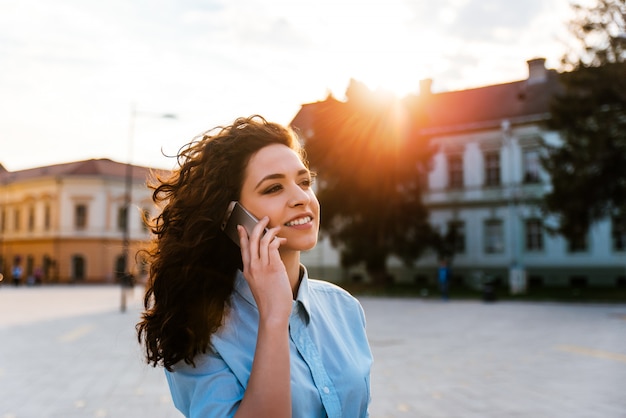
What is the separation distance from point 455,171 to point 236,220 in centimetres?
4535

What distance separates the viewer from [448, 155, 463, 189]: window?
45812 millimetres

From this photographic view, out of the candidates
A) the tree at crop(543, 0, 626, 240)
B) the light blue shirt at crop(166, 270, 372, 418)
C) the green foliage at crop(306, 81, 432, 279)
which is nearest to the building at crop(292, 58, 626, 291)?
the green foliage at crop(306, 81, 432, 279)

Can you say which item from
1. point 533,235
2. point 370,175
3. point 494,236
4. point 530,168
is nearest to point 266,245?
point 370,175

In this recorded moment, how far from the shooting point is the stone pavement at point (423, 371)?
271 inches

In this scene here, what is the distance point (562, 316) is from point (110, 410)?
17343mm

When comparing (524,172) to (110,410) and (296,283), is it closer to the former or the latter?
(110,410)

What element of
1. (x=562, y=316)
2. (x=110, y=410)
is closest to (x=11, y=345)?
(x=110, y=410)

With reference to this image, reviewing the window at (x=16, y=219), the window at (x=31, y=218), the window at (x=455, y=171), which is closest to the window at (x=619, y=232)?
the window at (x=455, y=171)

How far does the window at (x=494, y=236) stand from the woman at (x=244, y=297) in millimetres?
43087

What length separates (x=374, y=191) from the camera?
36125 mm

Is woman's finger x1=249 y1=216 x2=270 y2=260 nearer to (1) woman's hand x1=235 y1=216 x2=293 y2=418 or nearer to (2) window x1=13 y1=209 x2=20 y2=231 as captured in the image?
(1) woman's hand x1=235 y1=216 x2=293 y2=418

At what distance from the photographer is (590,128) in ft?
95.2

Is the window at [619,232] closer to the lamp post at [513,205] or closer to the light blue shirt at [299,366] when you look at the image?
the lamp post at [513,205]

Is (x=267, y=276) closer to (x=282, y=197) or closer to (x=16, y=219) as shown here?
(x=282, y=197)
